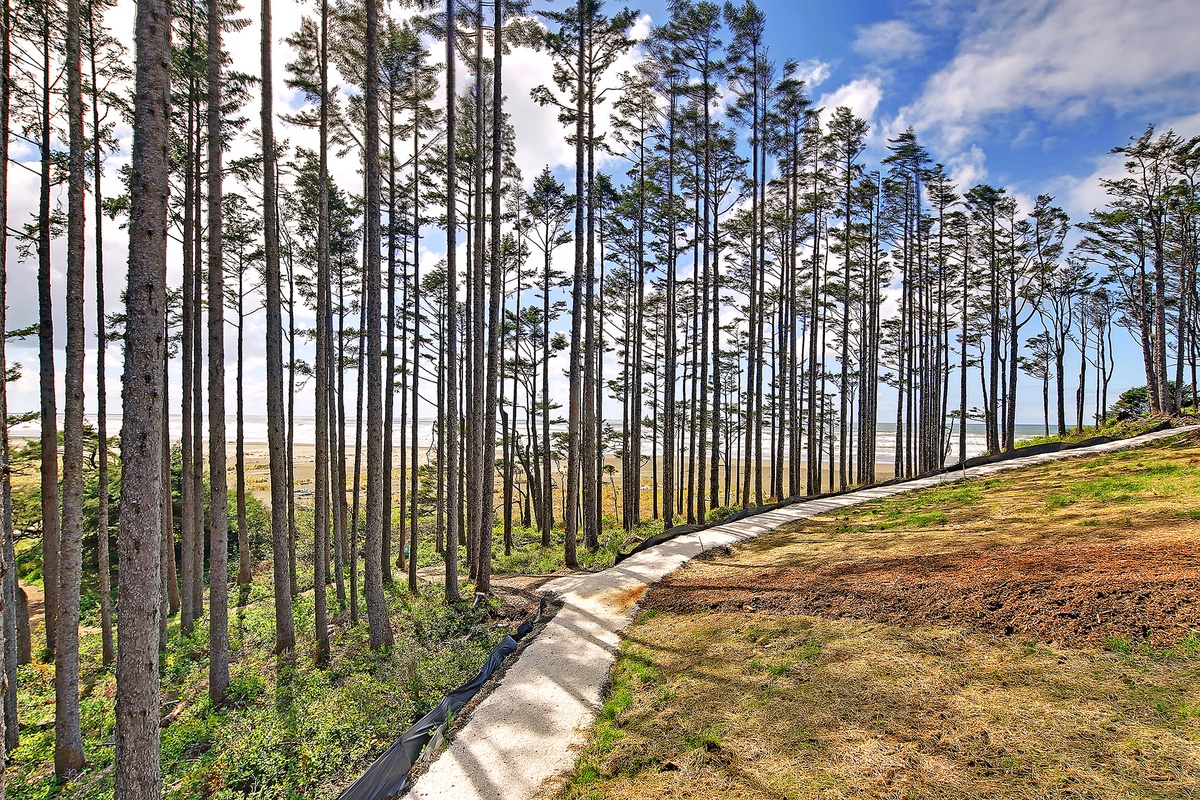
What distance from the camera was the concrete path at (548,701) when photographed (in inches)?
206

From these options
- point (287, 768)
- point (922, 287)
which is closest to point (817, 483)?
point (922, 287)

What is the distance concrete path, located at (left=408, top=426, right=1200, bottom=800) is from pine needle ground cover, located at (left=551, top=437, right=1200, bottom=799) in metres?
0.35

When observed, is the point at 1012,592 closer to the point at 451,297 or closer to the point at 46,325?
the point at 451,297

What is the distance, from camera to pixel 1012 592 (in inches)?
253

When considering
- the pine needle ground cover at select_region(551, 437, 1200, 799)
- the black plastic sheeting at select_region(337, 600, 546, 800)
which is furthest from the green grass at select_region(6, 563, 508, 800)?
the pine needle ground cover at select_region(551, 437, 1200, 799)

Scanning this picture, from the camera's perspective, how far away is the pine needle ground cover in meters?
4.09

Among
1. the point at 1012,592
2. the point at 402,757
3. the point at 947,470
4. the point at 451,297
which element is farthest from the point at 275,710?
the point at 947,470

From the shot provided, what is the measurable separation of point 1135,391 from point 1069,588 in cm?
3726

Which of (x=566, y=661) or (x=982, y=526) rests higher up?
(x=982, y=526)

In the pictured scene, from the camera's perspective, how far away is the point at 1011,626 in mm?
5832

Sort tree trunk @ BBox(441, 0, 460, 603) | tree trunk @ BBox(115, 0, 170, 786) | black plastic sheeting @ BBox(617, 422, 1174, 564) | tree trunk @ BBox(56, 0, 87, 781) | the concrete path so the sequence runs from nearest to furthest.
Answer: tree trunk @ BBox(115, 0, 170, 786) → the concrete path → tree trunk @ BBox(56, 0, 87, 781) → tree trunk @ BBox(441, 0, 460, 603) → black plastic sheeting @ BBox(617, 422, 1174, 564)

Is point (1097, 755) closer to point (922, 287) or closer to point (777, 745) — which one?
point (777, 745)

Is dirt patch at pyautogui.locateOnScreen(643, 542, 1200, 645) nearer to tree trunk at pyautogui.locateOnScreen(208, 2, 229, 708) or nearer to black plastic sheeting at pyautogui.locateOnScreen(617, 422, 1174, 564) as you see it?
black plastic sheeting at pyautogui.locateOnScreen(617, 422, 1174, 564)

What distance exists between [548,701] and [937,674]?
14.5 ft
